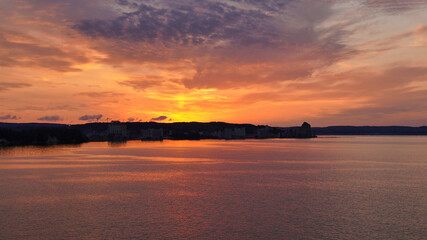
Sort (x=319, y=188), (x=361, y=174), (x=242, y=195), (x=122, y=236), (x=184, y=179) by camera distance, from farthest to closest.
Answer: (x=361, y=174) < (x=184, y=179) < (x=319, y=188) < (x=242, y=195) < (x=122, y=236)

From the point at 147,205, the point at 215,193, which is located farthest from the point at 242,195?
the point at 147,205

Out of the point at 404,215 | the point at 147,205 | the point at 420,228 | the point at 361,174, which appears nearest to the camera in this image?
the point at 420,228

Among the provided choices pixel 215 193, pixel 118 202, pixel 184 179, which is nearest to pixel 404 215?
pixel 215 193

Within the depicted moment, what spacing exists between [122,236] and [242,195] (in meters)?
19.2

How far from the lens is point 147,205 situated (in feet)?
122

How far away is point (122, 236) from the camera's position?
2661 cm

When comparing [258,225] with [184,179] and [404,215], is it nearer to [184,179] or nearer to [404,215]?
[404,215]

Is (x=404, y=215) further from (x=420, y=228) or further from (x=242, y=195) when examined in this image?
(x=242, y=195)

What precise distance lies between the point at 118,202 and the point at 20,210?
9.58 m

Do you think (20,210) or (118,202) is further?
(118,202)

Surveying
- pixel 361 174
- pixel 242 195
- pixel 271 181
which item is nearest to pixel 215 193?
pixel 242 195

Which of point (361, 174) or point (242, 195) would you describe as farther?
→ point (361, 174)

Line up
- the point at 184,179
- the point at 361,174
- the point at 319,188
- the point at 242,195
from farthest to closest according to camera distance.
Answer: the point at 361,174, the point at 184,179, the point at 319,188, the point at 242,195

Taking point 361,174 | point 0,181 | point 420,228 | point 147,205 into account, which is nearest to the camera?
point 420,228
